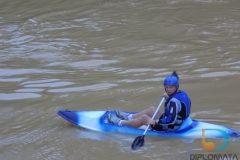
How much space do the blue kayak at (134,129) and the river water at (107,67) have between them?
10cm

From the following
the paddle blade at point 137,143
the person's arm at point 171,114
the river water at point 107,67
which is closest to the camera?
the paddle blade at point 137,143

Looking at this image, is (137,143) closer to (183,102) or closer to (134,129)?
(134,129)

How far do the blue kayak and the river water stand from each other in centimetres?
10

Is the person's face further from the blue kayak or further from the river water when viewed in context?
the river water

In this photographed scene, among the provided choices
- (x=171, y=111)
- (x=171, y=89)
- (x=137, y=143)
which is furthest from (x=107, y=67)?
(x=137, y=143)

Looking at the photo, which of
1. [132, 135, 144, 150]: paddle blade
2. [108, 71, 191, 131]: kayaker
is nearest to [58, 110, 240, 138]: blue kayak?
[108, 71, 191, 131]: kayaker

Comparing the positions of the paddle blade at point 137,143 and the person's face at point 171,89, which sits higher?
the person's face at point 171,89

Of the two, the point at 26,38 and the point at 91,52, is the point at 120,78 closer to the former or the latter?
the point at 91,52

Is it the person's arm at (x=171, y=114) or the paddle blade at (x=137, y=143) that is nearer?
the paddle blade at (x=137, y=143)

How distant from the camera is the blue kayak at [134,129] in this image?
6.24 m

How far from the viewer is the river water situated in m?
6.39

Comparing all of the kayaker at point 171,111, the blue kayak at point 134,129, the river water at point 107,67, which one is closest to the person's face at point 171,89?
the kayaker at point 171,111

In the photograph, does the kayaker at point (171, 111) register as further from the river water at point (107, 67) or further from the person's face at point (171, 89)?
the river water at point (107, 67)

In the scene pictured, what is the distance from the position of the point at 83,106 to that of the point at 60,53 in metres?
3.23
